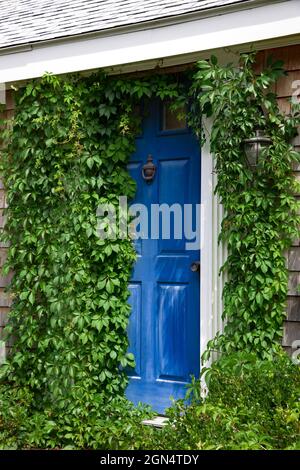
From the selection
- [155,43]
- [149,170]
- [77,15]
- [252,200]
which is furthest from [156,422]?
[77,15]

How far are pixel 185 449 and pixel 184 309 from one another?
1437 mm

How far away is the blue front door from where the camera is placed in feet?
15.9

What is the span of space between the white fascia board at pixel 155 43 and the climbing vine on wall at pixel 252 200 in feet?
0.54

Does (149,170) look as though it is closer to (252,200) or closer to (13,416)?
(252,200)

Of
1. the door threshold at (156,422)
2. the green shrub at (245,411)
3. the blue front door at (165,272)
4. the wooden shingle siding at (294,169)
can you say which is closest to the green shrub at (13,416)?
the blue front door at (165,272)

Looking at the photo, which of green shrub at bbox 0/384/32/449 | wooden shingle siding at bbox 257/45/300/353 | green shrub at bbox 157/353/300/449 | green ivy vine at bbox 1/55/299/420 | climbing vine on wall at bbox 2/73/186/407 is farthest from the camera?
climbing vine on wall at bbox 2/73/186/407

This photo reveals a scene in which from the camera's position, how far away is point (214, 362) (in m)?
4.38

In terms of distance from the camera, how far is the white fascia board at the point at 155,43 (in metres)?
4.11

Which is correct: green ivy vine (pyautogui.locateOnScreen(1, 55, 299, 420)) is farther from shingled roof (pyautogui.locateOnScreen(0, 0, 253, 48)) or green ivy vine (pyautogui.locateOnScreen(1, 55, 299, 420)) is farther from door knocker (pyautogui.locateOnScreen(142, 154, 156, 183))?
shingled roof (pyautogui.locateOnScreen(0, 0, 253, 48))

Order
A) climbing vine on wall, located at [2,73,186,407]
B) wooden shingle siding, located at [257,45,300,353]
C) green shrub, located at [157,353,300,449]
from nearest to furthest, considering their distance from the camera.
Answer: green shrub, located at [157,353,300,449] → wooden shingle siding, located at [257,45,300,353] → climbing vine on wall, located at [2,73,186,407]

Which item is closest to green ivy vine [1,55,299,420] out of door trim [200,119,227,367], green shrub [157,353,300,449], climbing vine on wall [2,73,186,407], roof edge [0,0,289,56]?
climbing vine on wall [2,73,186,407]

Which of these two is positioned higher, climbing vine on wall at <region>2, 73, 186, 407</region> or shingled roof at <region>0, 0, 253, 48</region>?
shingled roof at <region>0, 0, 253, 48</region>

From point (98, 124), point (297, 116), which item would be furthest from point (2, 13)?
point (297, 116)

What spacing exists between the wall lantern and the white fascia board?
58 cm
